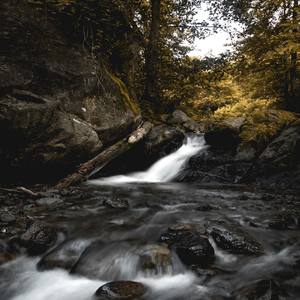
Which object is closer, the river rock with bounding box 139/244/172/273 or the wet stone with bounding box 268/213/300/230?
the river rock with bounding box 139/244/172/273

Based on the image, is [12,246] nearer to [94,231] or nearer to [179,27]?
[94,231]

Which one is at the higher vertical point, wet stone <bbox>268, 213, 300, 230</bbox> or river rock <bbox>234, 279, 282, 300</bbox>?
river rock <bbox>234, 279, 282, 300</bbox>

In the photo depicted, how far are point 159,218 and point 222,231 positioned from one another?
55.8 inches

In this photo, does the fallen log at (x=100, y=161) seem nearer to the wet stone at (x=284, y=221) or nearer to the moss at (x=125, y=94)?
the moss at (x=125, y=94)

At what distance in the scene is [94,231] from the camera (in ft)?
15.7

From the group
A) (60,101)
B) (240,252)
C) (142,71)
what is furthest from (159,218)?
(142,71)

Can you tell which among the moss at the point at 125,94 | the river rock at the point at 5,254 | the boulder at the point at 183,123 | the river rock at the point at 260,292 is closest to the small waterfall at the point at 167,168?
the boulder at the point at 183,123

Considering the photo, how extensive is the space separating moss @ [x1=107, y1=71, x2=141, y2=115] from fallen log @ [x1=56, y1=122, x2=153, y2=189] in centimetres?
64

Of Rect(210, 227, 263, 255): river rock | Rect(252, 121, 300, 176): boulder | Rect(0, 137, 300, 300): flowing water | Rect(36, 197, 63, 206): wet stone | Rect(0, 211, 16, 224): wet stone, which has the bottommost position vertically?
Rect(0, 137, 300, 300): flowing water

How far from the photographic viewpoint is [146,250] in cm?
388

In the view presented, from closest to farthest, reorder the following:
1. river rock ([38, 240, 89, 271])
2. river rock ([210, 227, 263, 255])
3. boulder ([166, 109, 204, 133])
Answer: river rock ([38, 240, 89, 271]), river rock ([210, 227, 263, 255]), boulder ([166, 109, 204, 133])

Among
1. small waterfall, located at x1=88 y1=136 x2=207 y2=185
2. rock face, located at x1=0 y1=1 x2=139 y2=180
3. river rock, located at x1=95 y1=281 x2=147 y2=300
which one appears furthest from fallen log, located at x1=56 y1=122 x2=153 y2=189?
river rock, located at x1=95 y1=281 x2=147 y2=300

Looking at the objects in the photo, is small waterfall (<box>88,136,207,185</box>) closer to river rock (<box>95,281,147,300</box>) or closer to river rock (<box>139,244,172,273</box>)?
river rock (<box>139,244,172,273</box>)

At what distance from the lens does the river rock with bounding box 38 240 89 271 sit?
148 inches
